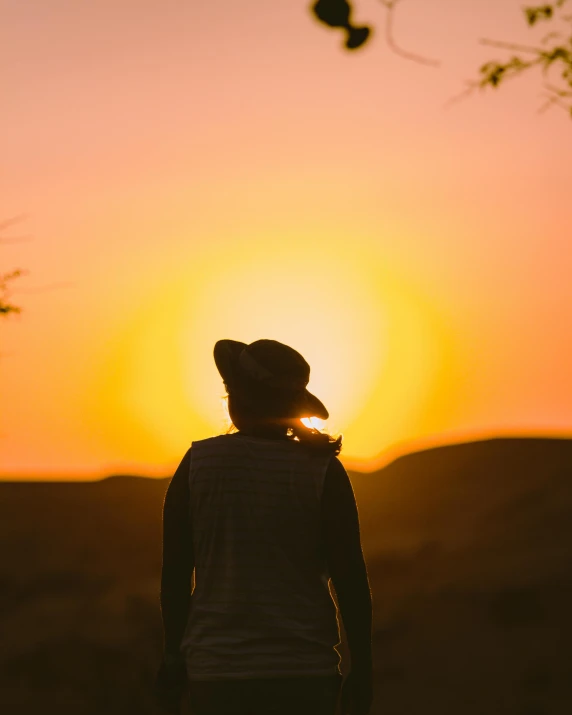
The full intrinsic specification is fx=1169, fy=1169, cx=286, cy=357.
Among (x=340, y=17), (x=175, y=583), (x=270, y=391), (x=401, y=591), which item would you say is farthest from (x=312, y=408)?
(x=401, y=591)

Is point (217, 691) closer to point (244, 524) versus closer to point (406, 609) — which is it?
point (244, 524)


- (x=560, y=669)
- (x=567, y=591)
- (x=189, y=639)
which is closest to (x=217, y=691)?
(x=189, y=639)

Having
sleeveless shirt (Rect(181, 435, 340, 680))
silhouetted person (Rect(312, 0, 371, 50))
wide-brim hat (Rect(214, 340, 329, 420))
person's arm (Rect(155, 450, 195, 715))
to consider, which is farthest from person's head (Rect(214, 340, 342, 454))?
silhouetted person (Rect(312, 0, 371, 50))

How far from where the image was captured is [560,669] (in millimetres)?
14742

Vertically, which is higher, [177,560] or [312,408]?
[312,408]

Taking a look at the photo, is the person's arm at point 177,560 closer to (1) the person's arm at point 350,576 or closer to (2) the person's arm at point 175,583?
(2) the person's arm at point 175,583

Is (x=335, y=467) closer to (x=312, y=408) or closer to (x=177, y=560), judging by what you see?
(x=312, y=408)

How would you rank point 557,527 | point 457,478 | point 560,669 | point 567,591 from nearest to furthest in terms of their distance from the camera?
point 560,669
point 567,591
point 557,527
point 457,478

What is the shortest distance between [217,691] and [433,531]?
58.1 ft

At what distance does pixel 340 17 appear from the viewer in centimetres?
331

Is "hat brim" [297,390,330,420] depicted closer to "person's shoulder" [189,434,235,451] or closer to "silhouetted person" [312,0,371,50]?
"person's shoulder" [189,434,235,451]

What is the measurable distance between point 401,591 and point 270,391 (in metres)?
14.1

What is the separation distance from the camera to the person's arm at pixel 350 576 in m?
3.90

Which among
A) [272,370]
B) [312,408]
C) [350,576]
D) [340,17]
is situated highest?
[340,17]
